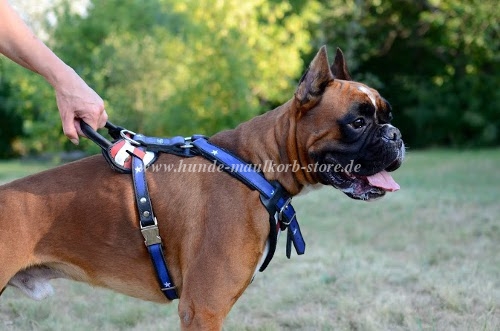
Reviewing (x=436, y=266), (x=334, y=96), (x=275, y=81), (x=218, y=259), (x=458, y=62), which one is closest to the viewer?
(x=218, y=259)

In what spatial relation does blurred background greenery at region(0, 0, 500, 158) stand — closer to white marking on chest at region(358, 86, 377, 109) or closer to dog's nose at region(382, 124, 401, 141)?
white marking on chest at region(358, 86, 377, 109)

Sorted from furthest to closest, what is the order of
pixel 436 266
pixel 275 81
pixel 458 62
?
pixel 458 62 → pixel 275 81 → pixel 436 266

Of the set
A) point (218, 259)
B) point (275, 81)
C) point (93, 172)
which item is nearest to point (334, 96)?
point (218, 259)

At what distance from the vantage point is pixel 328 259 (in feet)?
21.0

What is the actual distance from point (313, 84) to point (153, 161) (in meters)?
0.96

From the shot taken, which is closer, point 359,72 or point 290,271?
point 290,271

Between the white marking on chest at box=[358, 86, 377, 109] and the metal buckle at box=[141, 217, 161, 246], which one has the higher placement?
the white marking on chest at box=[358, 86, 377, 109]

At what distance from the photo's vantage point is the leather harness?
131 inches

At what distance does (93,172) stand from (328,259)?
345cm

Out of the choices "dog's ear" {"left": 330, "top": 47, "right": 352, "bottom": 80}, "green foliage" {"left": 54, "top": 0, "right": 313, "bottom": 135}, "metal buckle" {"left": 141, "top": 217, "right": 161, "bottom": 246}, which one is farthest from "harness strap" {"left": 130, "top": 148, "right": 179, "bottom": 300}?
"green foliage" {"left": 54, "top": 0, "right": 313, "bottom": 135}

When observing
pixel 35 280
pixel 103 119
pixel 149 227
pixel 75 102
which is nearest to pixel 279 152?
pixel 149 227

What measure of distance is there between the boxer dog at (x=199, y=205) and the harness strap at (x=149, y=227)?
0.05 metres

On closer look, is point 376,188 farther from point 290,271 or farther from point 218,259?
point 290,271

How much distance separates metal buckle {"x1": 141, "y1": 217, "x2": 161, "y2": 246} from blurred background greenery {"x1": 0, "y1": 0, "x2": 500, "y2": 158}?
15.5m
